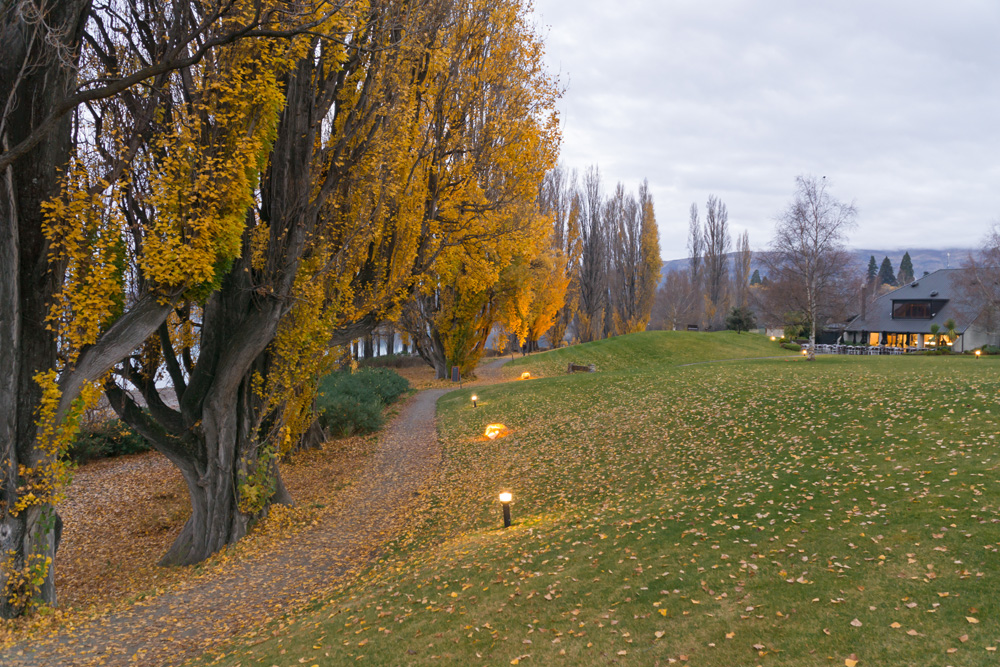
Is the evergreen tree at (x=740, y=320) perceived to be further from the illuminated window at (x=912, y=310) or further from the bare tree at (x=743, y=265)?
the bare tree at (x=743, y=265)

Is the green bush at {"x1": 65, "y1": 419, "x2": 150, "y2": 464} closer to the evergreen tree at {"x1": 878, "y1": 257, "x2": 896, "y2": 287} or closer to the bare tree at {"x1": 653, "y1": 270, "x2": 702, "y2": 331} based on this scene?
the bare tree at {"x1": 653, "y1": 270, "x2": 702, "y2": 331}

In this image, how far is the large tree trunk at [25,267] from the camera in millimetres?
7602

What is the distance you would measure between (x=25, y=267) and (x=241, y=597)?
5.91 meters

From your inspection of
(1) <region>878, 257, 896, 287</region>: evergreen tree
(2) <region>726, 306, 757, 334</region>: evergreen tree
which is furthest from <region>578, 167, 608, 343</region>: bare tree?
(1) <region>878, 257, 896, 287</region>: evergreen tree

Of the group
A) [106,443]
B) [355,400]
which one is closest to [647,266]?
[355,400]

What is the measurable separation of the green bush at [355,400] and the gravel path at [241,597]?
4.74 meters

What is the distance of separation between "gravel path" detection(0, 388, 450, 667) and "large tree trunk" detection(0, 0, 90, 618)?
5.14ft

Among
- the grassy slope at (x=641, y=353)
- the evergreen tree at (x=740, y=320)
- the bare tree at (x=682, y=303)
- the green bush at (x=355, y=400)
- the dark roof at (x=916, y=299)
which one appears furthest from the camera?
the bare tree at (x=682, y=303)

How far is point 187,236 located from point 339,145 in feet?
11.9

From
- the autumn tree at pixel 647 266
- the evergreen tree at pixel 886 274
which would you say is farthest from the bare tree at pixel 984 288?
the evergreen tree at pixel 886 274

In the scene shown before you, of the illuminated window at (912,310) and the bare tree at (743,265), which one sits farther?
the bare tree at (743,265)

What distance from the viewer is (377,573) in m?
9.15

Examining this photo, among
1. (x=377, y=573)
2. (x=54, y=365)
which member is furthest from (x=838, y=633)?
(x=54, y=365)

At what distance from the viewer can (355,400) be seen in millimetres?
21000
